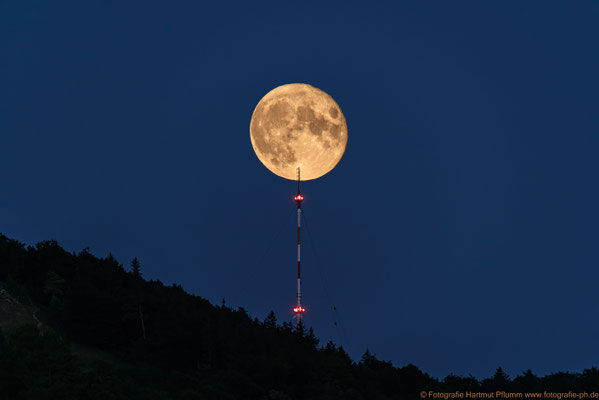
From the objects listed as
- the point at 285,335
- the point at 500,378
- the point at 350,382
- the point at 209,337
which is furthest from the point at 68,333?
the point at 500,378

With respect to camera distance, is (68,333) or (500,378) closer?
(68,333)

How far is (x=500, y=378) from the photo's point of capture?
6506 centimetres

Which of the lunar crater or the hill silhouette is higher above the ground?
the lunar crater

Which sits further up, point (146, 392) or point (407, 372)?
point (407, 372)

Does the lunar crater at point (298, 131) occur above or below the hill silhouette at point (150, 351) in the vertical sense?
above

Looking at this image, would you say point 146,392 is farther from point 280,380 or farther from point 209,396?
point 280,380

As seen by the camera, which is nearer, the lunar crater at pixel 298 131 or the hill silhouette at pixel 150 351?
the hill silhouette at pixel 150 351

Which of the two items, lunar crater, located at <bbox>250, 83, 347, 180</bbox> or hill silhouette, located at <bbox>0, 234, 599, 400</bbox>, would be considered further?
lunar crater, located at <bbox>250, 83, 347, 180</bbox>

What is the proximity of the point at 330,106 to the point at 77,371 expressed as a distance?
96.5ft

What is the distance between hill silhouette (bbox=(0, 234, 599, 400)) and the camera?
3841 cm

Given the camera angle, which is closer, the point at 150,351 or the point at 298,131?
the point at 298,131

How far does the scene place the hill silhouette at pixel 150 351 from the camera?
38406 millimetres

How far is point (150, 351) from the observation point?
55500 mm

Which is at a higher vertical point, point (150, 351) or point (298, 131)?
point (298, 131)
